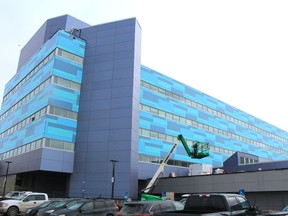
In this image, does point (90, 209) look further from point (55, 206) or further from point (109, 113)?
point (109, 113)

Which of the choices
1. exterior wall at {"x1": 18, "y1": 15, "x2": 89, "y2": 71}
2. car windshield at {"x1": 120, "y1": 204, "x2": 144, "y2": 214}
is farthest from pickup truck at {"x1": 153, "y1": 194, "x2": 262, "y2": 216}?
exterior wall at {"x1": 18, "y1": 15, "x2": 89, "y2": 71}

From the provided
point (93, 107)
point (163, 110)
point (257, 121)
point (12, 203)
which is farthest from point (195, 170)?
point (257, 121)

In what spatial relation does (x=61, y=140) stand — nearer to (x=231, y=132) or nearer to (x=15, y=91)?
(x=15, y=91)

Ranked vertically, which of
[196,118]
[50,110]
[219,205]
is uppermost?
[196,118]

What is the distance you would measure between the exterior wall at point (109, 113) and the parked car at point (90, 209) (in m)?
24.1

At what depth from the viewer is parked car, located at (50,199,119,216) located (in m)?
16.2

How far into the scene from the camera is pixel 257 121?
8644cm

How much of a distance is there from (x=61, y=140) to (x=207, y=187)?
816 inches

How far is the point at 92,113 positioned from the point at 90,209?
99.6 feet

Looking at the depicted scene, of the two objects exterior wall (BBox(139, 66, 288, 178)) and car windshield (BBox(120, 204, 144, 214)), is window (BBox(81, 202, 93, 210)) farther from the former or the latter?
exterior wall (BBox(139, 66, 288, 178))

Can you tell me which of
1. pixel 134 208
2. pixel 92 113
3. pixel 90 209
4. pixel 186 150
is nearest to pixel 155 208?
pixel 134 208

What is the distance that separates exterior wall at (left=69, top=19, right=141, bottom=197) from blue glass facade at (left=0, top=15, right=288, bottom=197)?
0.45ft

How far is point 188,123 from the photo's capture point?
60.6 m

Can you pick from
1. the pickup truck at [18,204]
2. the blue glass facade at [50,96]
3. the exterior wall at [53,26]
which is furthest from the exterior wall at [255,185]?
the exterior wall at [53,26]
